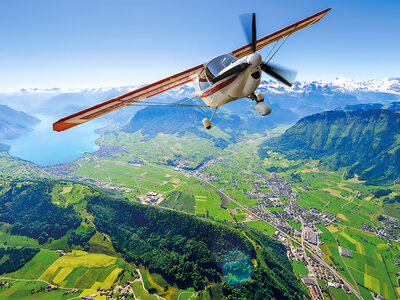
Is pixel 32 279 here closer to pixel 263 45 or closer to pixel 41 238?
pixel 41 238

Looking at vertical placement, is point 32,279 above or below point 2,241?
below

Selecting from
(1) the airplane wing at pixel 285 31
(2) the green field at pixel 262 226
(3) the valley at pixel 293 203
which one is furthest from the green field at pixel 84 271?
(1) the airplane wing at pixel 285 31

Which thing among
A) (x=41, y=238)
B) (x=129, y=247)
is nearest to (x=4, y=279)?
(x=41, y=238)

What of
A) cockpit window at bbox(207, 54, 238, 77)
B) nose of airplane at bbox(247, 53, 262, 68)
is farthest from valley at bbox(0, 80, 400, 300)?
nose of airplane at bbox(247, 53, 262, 68)

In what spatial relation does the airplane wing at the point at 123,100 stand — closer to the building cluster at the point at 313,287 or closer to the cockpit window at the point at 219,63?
the cockpit window at the point at 219,63

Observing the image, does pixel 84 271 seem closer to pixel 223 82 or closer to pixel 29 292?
pixel 29 292

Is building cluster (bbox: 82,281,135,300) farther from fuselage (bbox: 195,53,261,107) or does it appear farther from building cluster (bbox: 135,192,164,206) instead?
fuselage (bbox: 195,53,261,107)

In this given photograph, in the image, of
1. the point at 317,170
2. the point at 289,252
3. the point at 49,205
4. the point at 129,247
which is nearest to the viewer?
the point at 129,247
